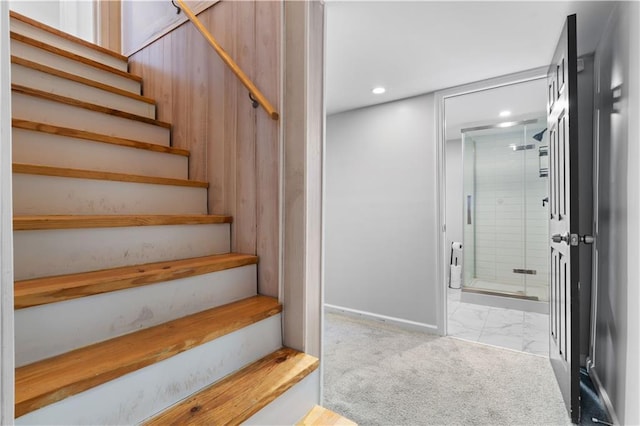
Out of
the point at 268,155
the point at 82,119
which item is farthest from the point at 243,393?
the point at 82,119

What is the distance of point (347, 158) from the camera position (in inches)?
139

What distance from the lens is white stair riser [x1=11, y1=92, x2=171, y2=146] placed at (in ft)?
5.08

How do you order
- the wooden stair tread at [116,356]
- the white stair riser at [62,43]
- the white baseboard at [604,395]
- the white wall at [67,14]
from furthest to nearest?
the white wall at [67,14] < the white stair riser at [62,43] < the white baseboard at [604,395] < the wooden stair tread at [116,356]

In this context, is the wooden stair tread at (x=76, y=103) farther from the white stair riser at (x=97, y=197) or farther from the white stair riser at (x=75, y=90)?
the white stair riser at (x=97, y=197)

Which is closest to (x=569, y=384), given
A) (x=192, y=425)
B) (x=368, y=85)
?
(x=192, y=425)

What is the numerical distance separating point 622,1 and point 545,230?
3106mm

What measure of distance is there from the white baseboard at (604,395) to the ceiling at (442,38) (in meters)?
2.12

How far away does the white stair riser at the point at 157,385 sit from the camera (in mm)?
809

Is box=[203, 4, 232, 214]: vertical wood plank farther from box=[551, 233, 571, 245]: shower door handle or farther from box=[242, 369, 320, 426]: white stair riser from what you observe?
box=[551, 233, 571, 245]: shower door handle

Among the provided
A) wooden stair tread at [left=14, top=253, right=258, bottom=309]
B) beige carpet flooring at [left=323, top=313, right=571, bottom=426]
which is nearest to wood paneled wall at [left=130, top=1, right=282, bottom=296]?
wooden stair tread at [left=14, top=253, right=258, bottom=309]

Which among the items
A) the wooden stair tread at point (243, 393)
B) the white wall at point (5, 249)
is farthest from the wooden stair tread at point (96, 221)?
the wooden stair tread at point (243, 393)

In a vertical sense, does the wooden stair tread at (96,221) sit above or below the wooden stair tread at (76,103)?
below

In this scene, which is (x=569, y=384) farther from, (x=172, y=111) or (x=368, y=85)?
(x=172, y=111)

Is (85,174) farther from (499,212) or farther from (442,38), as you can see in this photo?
(499,212)
